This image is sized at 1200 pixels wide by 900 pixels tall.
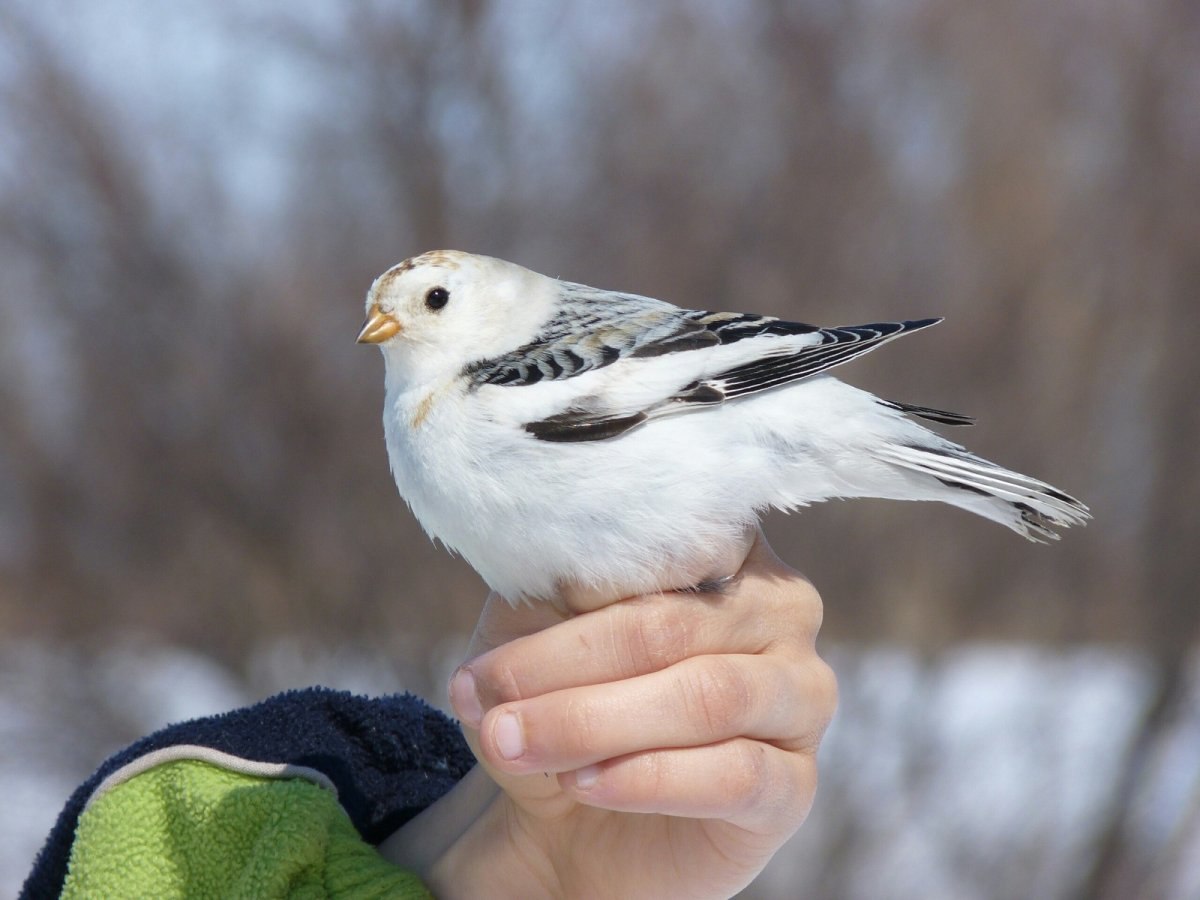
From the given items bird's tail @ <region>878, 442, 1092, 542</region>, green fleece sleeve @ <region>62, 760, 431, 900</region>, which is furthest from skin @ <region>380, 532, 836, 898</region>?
bird's tail @ <region>878, 442, 1092, 542</region>

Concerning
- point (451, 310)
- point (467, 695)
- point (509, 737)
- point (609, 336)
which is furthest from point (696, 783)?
point (451, 310)

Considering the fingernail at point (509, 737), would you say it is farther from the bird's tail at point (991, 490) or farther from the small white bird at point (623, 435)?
the bird's tail at point (991, 490)

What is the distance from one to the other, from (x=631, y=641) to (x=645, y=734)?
17cm

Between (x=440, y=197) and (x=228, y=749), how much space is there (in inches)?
172

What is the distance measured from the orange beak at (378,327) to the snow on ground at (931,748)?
403 cm

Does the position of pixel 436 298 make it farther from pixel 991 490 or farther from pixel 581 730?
pixel 991 490

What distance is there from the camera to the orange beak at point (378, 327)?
7.50 feet

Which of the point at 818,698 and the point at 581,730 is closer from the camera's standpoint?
the point at 581,730

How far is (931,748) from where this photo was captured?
612cm

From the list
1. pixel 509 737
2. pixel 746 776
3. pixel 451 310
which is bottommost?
pixel 746 776

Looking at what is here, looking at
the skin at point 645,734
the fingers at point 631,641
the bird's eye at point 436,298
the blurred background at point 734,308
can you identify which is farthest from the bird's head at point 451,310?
the blurred background at point 734,308

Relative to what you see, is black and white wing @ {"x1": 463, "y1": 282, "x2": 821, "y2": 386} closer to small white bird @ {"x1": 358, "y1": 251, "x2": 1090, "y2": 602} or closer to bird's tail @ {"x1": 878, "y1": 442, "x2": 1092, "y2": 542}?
small white bird @ {"x1": 358, "y1": 251, "x2": 1090, "y2": 602}

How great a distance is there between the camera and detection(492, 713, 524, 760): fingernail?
1.68m

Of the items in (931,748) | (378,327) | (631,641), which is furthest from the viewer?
(931,748)
